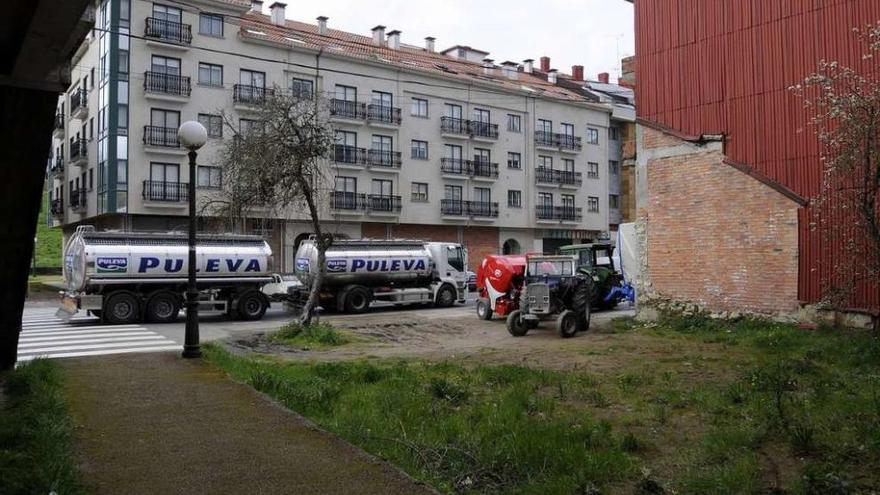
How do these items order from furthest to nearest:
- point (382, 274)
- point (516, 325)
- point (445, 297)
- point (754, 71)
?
point (445, 297)
point (382, 274)
point (516, 325)
point (754, 71)

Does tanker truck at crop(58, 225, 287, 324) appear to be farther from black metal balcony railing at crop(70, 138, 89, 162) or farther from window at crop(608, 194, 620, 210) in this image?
window at crop(608, 194, 620, 210)

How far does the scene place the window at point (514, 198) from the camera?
49.3 metres

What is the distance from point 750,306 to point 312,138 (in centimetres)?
1107

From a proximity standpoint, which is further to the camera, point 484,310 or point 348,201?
point 348,201

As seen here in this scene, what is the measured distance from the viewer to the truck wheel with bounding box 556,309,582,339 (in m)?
16.4

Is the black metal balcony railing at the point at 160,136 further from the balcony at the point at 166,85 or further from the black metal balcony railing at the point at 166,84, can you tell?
the black metal balcony railing at the point at 166,84

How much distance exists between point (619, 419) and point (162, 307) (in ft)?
59.6

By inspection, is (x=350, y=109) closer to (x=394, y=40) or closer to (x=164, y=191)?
(x=394, y=40)

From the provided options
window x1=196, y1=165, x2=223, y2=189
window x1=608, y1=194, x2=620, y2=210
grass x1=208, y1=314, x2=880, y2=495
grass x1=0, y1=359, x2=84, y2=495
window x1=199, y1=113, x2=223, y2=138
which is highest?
window x1=199, y1=113, x2=223, y2=138

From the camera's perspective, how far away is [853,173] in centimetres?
1078

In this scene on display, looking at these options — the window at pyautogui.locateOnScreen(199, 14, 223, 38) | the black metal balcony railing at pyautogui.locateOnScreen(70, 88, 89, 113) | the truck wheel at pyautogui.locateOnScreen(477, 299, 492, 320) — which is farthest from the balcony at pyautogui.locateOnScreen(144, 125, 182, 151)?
the truck wheel at pyautogui.locateOnScreen(477, 299, 492, 320)

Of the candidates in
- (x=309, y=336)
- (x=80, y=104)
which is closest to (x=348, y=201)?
(x=80, y=104)

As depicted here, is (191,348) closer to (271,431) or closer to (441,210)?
(271,431)

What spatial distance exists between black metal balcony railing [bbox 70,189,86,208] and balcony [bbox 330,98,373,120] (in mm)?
15537
